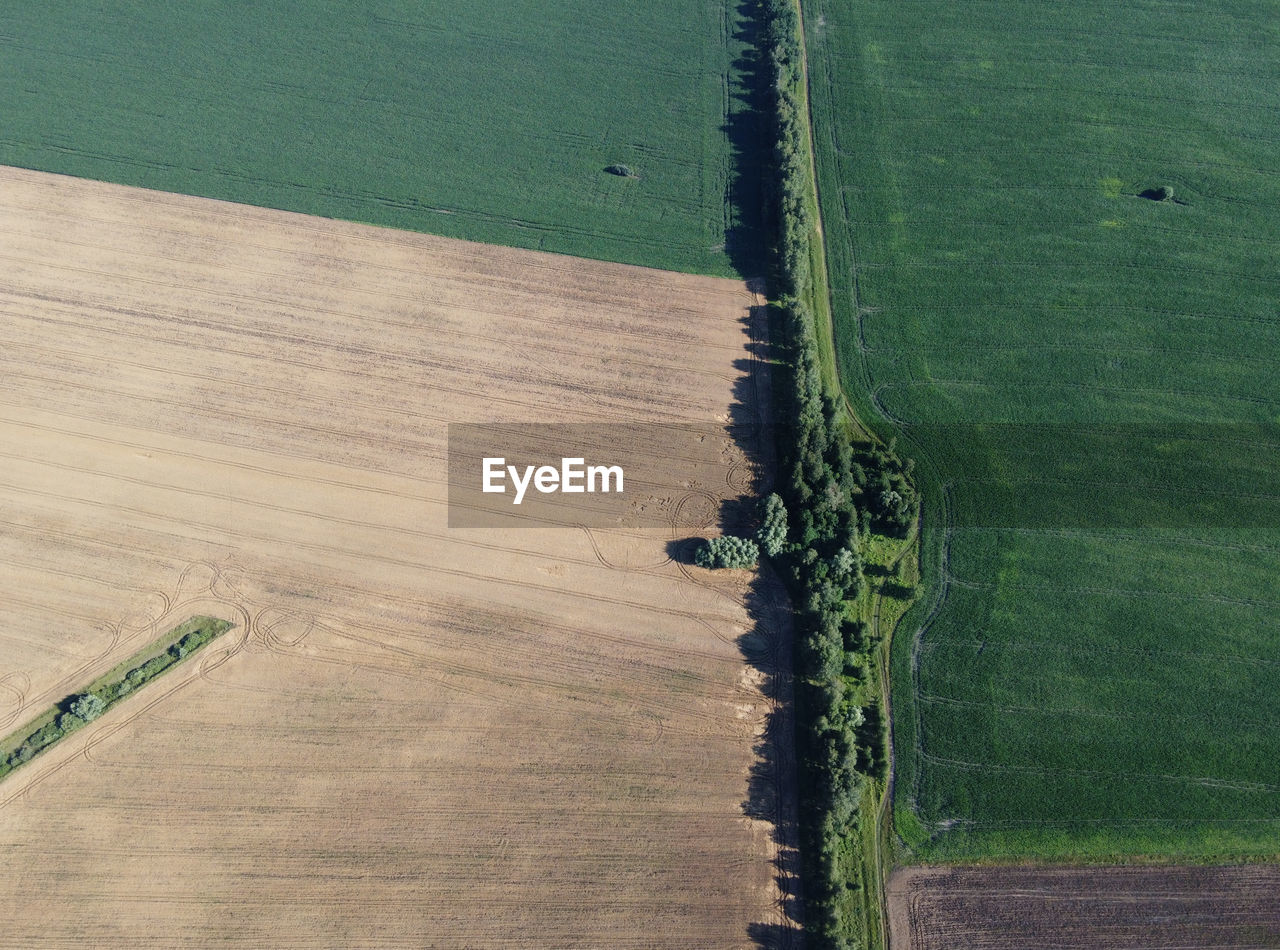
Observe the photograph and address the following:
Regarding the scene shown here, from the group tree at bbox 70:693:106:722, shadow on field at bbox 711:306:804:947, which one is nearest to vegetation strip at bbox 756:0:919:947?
shadow on field at bbox 711:306:804:947

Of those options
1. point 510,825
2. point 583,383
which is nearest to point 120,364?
point 583,383

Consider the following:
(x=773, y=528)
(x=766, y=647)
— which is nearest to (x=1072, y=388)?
(x=773, y=528)

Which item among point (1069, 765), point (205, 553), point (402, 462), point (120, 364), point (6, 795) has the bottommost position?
point (6, 795)

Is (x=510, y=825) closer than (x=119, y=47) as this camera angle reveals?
Yes

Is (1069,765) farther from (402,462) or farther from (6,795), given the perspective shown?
(6,795)

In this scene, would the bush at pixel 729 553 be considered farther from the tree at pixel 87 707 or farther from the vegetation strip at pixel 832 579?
the tree at pixel 87 707

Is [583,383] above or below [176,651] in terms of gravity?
above
